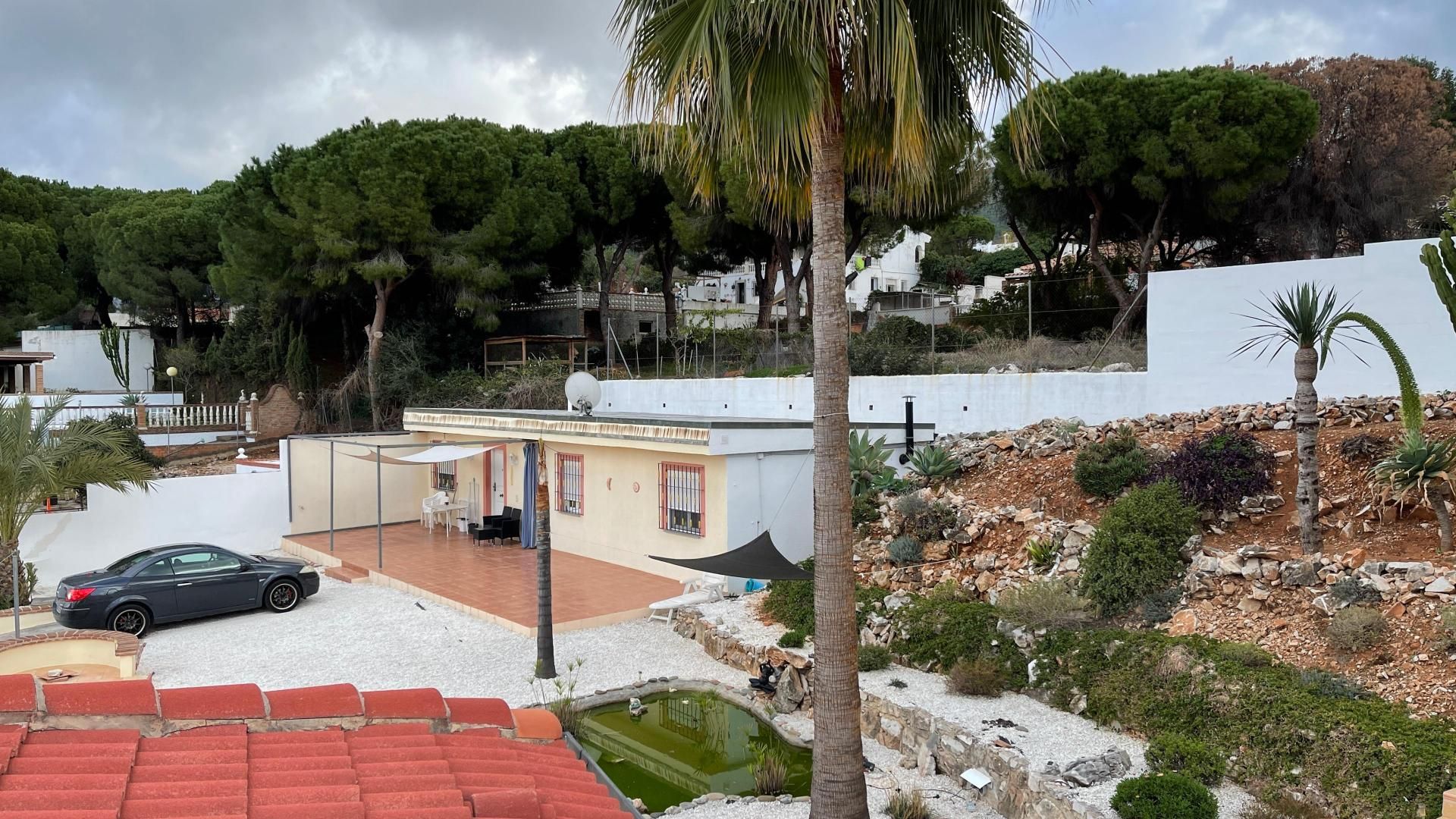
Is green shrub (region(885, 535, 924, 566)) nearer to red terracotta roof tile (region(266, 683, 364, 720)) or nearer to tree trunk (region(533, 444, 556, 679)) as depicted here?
tree trunk (region(533, 444, 556, 679))

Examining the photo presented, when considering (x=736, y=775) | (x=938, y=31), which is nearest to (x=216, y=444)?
(x=736, y=775)

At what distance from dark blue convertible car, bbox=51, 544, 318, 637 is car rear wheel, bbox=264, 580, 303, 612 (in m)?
0.01

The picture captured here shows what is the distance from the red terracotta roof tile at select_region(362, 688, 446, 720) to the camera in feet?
17.0

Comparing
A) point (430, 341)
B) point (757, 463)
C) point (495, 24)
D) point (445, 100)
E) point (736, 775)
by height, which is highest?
point (445, 100)

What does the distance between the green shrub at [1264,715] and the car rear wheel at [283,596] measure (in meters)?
11.8

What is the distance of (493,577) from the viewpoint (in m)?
16.2

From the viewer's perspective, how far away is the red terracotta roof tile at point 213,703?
454 cm

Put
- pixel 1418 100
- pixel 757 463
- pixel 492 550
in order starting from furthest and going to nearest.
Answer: pixel 1418 100 → pixel 492 550 → pixel 757 463

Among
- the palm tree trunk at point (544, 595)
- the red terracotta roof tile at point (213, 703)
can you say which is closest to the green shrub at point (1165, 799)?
the red terracotta roof tile at point (213, 703)

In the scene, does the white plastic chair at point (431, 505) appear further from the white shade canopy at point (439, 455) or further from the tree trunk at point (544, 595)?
the tree trunk at point (544, 595)

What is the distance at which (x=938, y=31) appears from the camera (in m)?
7.04

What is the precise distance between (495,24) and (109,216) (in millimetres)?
35170

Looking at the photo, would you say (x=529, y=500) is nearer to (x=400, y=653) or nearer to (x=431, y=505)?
(x=431, y=505)

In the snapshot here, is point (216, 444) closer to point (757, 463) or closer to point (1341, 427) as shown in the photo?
point (757, 463)
